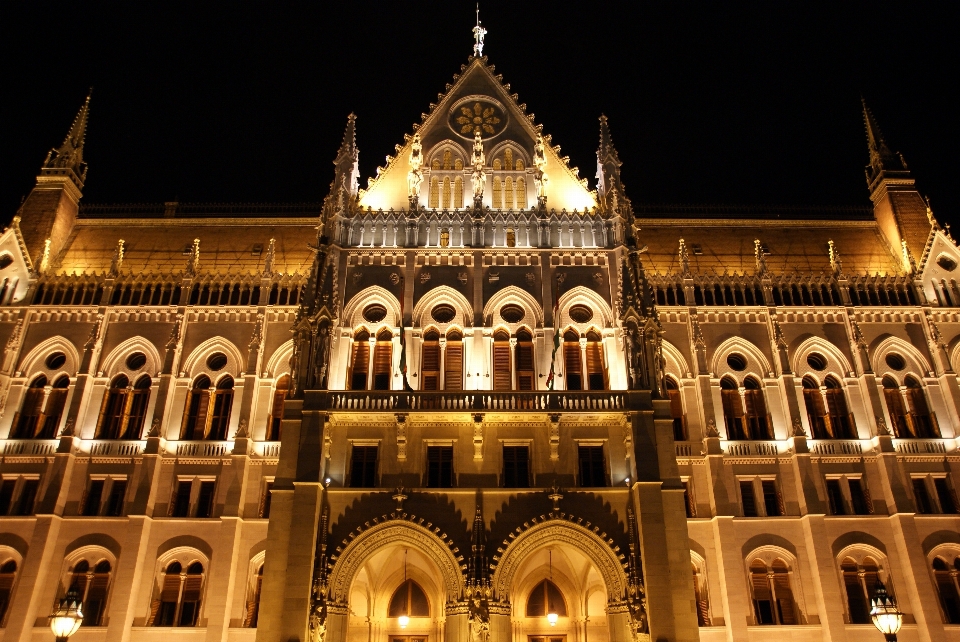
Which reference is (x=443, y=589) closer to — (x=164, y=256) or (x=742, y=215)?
(x=164, y=256)

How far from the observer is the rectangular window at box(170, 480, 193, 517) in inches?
1512

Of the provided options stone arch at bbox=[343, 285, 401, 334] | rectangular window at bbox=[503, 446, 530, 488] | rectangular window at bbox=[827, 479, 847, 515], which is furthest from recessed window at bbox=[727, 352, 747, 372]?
stone arch at bbox=[343, 285, 401, 334]

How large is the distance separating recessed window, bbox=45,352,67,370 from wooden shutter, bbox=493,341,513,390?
2160 cm

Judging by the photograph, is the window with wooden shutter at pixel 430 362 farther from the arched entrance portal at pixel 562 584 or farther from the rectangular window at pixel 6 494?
the rectangular window at pixel 6 494

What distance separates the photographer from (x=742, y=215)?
165 ft

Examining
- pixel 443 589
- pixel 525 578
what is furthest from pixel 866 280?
pixel 443 589

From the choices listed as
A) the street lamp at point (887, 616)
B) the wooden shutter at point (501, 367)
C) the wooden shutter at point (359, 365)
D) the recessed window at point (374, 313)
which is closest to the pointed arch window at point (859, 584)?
the street lamp at point (887, 616)

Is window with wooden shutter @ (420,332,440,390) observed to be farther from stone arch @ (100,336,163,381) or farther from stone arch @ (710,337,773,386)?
stone arch @ (710,337,773,386)

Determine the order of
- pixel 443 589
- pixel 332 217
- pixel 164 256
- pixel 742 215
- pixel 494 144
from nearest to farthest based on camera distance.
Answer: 1. pixel 443 589
2. pixel 332 217
3. pixel 494 144
4. pixel 164 256
5. pixel 742 215

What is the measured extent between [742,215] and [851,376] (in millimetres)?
13076

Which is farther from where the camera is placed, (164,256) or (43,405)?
(164,256)

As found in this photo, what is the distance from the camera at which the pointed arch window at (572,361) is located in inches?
1480

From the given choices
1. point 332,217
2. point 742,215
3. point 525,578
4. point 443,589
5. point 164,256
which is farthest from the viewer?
point 742,215

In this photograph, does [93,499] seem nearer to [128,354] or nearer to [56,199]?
[128,354]
